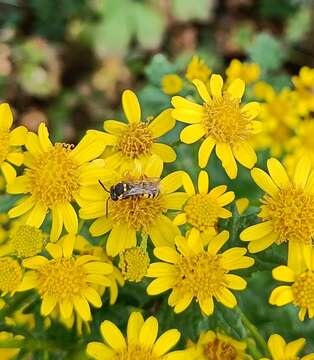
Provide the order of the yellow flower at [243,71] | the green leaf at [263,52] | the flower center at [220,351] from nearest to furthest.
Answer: the flower center at [220,351]
the yellow flower at [243,71]
the green leaf at [263,52]

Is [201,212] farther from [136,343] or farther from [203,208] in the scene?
[136,343]

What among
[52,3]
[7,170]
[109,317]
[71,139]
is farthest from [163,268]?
[52,3]

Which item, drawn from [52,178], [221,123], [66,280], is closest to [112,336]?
[66,280]

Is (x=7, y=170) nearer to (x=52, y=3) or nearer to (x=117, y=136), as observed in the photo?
(x=117, y=136)

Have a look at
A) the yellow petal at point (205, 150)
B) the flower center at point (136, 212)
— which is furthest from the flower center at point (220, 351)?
the yellow petal at point (205, 150)

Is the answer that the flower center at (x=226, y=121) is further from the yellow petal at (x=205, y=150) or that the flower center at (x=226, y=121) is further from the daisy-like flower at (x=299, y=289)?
the daisy-like flower at (x=299, y=289)

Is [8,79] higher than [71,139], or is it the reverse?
[8,79]

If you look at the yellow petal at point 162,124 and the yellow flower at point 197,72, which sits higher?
the yellow flower at point 197,72

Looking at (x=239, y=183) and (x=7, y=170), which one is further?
(x=239, y=183)
